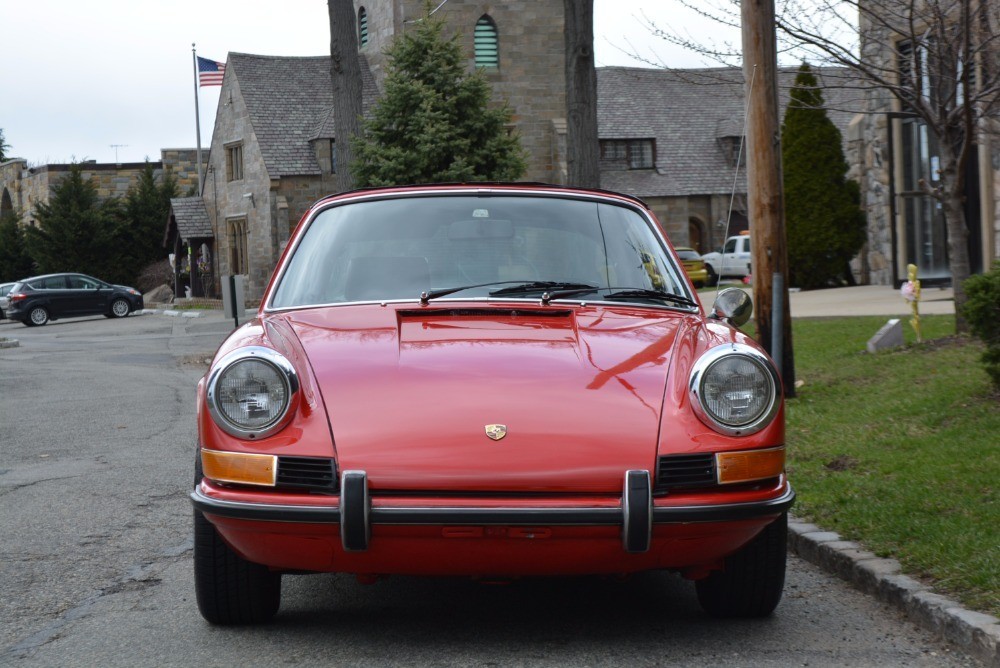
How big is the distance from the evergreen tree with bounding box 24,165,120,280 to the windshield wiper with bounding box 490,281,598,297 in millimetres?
49262

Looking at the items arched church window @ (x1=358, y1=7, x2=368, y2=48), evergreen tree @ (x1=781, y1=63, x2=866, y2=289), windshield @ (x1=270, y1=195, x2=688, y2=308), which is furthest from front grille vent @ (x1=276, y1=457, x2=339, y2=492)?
arched church window @ (x1=358, y1=7, x2=368, y2=48)

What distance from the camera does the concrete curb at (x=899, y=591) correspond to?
402cm

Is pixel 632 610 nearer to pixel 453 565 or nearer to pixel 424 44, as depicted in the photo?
pixel 453 565

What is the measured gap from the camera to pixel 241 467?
386 centimetres

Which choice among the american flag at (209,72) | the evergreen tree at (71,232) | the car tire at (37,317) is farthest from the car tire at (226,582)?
the evergreen tree at (71,232)

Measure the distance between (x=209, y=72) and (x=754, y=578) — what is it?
4430 centimetres

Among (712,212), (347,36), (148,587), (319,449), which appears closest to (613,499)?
(319,449)

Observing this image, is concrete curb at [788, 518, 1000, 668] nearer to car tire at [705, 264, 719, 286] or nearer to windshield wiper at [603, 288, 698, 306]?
windshield wiper at [603, 288, 698, 306]

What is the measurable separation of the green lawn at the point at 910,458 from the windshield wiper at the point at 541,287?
1.69 metres

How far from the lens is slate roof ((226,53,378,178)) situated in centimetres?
4238

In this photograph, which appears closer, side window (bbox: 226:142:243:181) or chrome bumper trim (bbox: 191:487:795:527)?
chrome bumper trim (bbox: 191:487:795:527)

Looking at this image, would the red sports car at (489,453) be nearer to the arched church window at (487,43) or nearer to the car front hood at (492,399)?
the car front hood at (492,399)

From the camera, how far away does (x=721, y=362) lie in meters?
4.04

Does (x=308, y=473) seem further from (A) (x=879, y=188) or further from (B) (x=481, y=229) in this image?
(A) (x=879, y=188)
